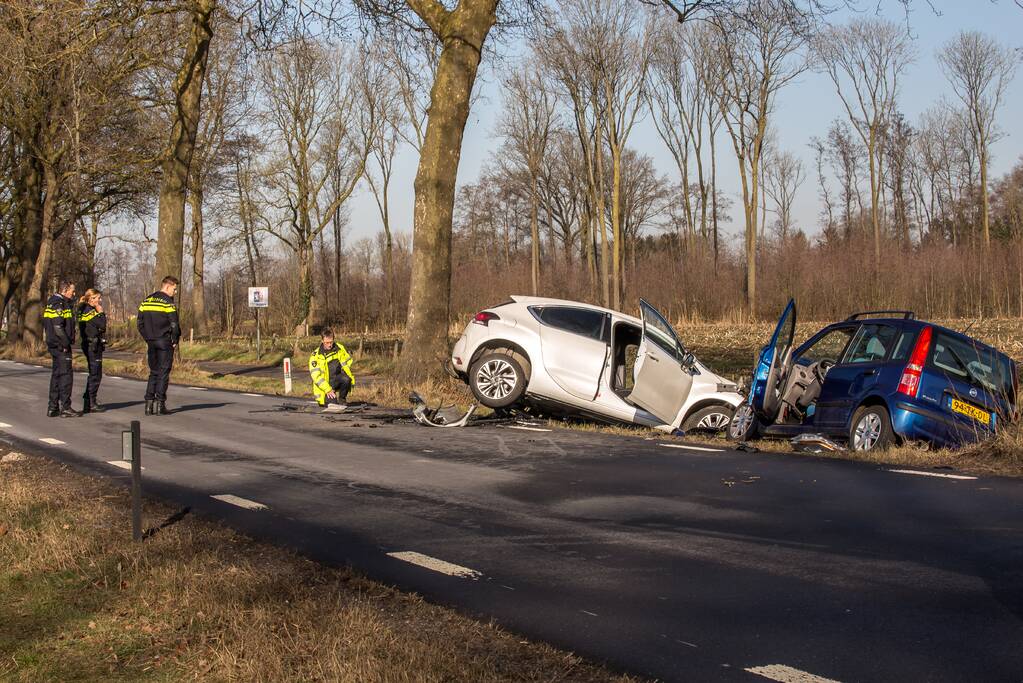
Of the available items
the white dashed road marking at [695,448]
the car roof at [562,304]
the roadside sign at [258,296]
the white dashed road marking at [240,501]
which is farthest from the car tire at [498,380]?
the roadside sign at [258,296]

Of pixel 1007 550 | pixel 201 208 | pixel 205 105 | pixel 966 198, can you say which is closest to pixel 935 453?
pixel 1007 550

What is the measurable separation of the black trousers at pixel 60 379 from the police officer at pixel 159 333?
123cm

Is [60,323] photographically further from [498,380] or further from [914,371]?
[914,371]

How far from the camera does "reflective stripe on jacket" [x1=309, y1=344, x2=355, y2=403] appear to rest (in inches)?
670

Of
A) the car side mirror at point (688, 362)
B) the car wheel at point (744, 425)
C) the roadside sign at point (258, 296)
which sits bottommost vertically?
the car wheel at point (744, 425)

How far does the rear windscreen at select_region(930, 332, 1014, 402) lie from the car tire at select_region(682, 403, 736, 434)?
342 cm

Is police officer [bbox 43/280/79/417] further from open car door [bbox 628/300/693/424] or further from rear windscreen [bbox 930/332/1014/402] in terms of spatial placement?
rear windscreen [bbox 930/332/1014/402]

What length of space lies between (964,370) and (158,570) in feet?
28.0

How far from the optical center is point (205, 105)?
46.4 meters

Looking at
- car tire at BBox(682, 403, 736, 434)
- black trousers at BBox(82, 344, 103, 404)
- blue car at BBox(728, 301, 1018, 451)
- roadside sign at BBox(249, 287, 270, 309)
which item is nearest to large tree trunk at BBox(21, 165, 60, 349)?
roadside sign at BBox(249, 287, 270, 309)

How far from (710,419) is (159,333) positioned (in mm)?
8311

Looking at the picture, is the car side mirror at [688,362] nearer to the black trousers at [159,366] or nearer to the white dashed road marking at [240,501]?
the white dashed road marking at [240,501]

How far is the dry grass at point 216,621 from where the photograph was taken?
4.52m

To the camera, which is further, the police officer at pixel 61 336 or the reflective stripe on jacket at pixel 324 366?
the reflective stripe on jacket at pixel 324 366
